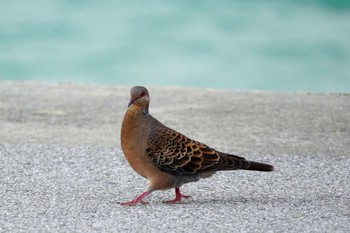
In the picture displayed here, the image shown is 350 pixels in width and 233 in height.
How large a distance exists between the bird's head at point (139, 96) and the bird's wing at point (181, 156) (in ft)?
0.75

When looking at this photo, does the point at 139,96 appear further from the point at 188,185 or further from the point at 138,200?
the point at 188,185

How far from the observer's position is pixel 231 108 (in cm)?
1216

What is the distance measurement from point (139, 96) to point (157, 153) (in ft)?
1.46

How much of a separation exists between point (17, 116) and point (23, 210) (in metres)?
5.02

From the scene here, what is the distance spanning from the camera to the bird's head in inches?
269

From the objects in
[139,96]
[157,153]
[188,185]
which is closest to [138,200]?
[157,153]

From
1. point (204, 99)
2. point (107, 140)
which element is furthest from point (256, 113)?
point (107, 140)

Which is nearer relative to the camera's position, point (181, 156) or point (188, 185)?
point (181, 156)

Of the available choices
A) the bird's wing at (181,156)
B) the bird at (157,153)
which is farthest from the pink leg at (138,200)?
the bird's wing at (181,156)

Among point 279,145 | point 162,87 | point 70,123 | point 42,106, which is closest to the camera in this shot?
point 279,145

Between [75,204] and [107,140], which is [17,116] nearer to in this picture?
[107,140]

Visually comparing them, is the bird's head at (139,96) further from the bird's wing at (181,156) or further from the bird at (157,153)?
the bird's wing at (181,156)

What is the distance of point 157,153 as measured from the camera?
6.83 meters

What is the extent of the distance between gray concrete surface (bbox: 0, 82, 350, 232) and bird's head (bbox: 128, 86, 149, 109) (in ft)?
2.57
